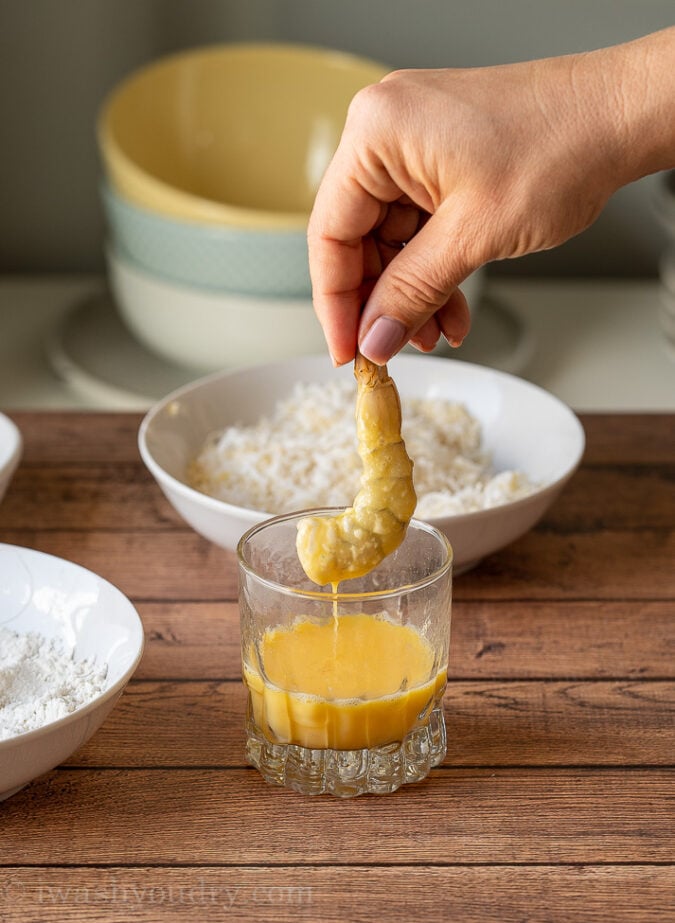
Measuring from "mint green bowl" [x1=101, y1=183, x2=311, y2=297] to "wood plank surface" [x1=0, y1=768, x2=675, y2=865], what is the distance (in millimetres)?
930

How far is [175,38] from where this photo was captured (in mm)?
2045

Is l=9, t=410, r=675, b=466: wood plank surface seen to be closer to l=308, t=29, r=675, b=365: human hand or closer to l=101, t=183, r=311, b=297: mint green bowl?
l=101, t=183, r=311, b=297: mint green bowl

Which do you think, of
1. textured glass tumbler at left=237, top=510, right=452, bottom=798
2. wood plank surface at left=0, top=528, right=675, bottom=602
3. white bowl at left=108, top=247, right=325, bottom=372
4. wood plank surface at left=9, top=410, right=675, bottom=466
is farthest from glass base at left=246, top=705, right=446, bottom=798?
white bowl at left=108, top=247, right=325, bottom=372

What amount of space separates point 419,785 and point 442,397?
1.81ft

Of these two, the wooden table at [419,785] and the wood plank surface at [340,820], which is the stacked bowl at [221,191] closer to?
the wooden table at [419,785]

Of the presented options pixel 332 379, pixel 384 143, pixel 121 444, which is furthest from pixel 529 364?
pixel 384 143

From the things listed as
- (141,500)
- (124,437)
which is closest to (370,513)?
(141,500)

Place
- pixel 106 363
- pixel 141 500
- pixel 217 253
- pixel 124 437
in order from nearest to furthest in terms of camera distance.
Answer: pixel 141 500 → pixel 124 437 → pixel 217 253 → pixel 106 363

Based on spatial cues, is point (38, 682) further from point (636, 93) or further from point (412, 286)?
point (636, 93)

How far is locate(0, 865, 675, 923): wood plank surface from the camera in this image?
67 centimetres

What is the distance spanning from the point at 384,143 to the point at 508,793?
0.43 meters

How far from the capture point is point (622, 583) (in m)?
1.02

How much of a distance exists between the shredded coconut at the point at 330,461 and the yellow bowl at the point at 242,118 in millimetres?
740

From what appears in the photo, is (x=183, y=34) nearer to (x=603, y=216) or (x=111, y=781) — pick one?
(x=603, y=216)
